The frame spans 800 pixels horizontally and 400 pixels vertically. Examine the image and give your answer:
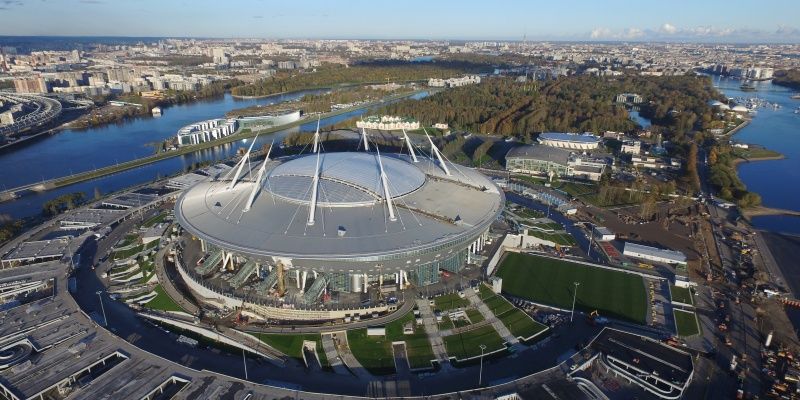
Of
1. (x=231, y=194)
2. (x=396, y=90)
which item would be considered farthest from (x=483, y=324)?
→ (x=396, y=90)

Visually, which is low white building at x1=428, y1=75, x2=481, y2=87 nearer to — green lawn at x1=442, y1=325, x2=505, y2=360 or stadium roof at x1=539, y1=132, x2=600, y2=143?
stadium roof at x1=539, y1=132, x2=600, y2=143

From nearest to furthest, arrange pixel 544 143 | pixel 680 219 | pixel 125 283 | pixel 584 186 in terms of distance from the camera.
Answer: pixel 125 283
pixel 680 219
pixel 584 186
pixel 544 143

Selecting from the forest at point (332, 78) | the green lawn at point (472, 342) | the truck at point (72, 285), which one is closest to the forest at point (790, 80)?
the forest at point (332, 78)

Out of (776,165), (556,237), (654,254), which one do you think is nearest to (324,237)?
(556,237)

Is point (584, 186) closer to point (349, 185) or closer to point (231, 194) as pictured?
point (349, 185)

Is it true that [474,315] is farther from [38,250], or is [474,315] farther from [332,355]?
[38,250]

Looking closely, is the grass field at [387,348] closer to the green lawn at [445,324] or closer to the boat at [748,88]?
the green lawn at [445,324]

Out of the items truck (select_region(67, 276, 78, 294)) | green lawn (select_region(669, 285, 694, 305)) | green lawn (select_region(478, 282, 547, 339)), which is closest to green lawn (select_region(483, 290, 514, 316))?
green lawn (select_region(478, 282, 547, 339))

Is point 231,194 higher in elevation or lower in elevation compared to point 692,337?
higher

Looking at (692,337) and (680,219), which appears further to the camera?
(680,219)
